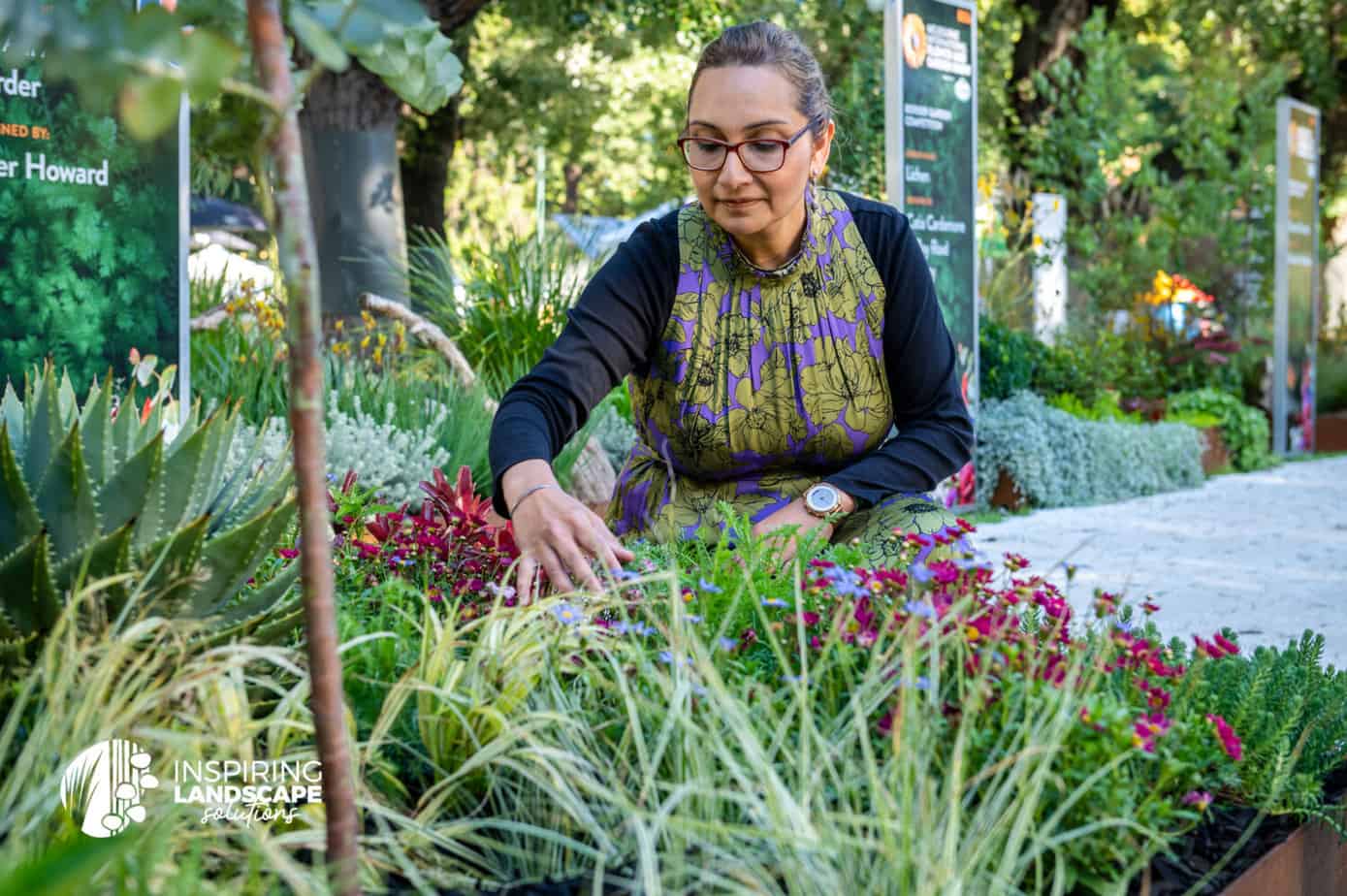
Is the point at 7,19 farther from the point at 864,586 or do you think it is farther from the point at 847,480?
the point at 847,480

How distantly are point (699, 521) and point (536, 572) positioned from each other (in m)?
0.78

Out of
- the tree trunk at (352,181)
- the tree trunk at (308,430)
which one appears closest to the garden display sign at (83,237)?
the tree trunk at (308,430)

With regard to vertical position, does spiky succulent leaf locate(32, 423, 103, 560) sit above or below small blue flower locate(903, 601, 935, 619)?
above

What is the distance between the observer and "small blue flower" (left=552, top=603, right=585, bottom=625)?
2006 millimetres

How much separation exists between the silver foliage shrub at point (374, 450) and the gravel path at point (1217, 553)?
7.28ft

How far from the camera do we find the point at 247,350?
6.25 meters

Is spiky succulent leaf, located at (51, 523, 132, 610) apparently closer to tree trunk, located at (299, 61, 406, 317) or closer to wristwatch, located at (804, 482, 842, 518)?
wristwatch, located at (804, 482, 842, 518)

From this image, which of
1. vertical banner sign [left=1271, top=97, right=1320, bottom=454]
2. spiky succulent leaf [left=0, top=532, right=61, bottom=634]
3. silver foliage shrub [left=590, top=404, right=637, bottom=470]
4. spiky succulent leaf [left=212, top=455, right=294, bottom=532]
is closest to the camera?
spiky succulent leaf [left=0, top=532, right=61, bottom=634]

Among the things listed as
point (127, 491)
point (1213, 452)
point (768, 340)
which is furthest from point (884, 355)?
point (1213, 452)

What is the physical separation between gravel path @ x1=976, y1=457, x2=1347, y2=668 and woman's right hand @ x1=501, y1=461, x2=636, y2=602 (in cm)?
182

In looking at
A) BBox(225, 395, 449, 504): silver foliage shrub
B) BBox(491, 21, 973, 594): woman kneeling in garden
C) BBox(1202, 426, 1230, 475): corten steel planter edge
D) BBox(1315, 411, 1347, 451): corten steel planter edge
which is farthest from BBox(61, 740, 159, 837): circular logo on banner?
BBox(1315, 411, 1347, 451): corten steel planter edge

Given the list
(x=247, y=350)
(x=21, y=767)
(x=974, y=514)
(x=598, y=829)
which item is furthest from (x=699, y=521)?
(x=974, y=514)

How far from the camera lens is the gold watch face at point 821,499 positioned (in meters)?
2.88

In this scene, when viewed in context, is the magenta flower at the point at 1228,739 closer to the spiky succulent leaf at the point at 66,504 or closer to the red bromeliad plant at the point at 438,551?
the red bromeliad plant at the point at 438,551
